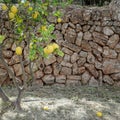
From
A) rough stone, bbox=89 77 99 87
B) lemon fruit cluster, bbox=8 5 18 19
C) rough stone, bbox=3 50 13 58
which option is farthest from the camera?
rough stone, bbox=89 77 99 87

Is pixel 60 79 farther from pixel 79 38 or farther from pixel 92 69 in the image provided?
pixel 79 38

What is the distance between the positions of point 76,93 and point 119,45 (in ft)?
3.70

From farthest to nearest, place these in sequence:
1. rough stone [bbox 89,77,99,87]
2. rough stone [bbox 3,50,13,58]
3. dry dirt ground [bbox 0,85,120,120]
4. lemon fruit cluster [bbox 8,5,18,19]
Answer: rough stone [bbox 89,77,99,87], rough stone [bbox 3,50,13,58], dry dirt ground [bbox 0,85,120,120], lemon fruit cluster [bbox 8,5,18,19]

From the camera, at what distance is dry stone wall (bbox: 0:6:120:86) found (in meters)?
4.70

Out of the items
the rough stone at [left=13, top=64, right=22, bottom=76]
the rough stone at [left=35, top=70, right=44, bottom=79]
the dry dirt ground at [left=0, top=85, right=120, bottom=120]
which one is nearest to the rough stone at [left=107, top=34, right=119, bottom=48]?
the dry dirt ground at [left=0, top=85, right=120, bottom=120]

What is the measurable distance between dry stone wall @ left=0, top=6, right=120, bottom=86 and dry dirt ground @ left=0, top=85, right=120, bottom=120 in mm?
211

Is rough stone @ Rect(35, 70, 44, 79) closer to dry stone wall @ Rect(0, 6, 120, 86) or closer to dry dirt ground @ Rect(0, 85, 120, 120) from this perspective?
dry stone wall @ Rect(0, 6, 120, 86)

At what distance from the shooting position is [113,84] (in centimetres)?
484

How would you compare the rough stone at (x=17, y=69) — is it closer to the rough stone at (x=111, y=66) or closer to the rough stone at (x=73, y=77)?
the rough stone at (x=73, y=77)

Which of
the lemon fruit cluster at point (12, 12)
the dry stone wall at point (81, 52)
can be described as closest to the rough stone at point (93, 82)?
the dry stone wall at point (81, 52)

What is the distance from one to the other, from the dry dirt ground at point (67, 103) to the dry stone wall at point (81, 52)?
211 millimetres

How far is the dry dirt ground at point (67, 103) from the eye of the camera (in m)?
3.30

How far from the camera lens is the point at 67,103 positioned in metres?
3.76

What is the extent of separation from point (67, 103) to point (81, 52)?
4.08ft
